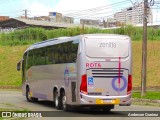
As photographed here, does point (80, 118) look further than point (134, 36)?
Result: No

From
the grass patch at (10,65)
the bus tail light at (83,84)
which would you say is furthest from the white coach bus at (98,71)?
the grass patch at (10,65)

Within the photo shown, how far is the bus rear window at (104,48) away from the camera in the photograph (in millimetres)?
19344

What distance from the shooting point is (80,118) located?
17.5 metres

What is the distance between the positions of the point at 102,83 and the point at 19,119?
4.28 meters

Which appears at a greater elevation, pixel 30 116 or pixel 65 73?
pixel 65 73

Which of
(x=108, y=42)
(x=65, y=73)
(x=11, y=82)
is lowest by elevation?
(x=11, y=82)

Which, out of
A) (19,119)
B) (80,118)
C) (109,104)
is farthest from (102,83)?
(19,119)

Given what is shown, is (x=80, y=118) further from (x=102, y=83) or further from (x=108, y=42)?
(x=108, y=42)

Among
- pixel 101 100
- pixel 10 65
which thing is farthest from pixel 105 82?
pixel 10 65

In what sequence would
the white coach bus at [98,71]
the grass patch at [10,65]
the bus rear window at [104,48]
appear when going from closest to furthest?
the white coach bus at [98,71] → the bus rear window at [104,48] → the grass patch at [10,65]

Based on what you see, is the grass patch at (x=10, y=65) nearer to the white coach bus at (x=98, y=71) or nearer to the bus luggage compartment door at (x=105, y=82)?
the white coach bus at (x=98, y=71)

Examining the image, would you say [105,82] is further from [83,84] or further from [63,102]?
[63,102]

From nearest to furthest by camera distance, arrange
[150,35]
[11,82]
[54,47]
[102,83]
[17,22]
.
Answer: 1. [102,83]
2. [54,47]
3. [11,82]
4. [150,35]
5. [17,22]

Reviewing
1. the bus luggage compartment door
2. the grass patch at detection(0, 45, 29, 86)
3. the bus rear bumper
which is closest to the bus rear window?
the bus luggage compartment door
